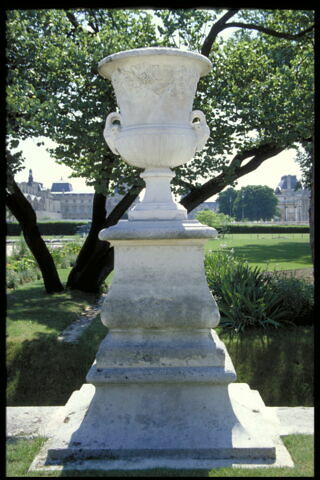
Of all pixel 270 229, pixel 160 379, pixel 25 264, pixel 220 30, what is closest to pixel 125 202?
pixel 220 30

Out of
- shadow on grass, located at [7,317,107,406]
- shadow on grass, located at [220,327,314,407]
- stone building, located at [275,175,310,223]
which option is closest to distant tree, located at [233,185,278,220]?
stone building, located at [275,175,310,223]

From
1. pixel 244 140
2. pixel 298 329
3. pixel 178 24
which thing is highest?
pixel 178 24

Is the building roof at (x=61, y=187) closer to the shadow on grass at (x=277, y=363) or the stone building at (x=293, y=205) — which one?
the stone building at (x=293, y=205)

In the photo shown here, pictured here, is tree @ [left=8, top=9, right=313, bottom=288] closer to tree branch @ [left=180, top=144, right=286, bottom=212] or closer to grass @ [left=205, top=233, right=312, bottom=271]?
tree branch @ [left=180, top=144, right=286, bottom=212]

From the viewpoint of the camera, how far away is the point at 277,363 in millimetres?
6449

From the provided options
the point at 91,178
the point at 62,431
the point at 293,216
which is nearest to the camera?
the point at 62,431

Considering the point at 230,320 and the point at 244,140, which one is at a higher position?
the point at 244,140

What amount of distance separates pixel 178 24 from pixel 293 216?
8094cm

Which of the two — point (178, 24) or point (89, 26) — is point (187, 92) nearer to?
point (178, 24)

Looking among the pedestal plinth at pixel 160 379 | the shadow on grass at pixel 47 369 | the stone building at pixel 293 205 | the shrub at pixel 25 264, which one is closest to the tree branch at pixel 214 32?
the shadow on grass at pixel 47 369

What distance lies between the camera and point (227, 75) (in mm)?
9078

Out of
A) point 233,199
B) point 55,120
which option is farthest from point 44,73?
point 233,199

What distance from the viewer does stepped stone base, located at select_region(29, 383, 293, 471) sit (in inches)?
125

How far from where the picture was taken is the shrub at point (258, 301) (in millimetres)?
7473
